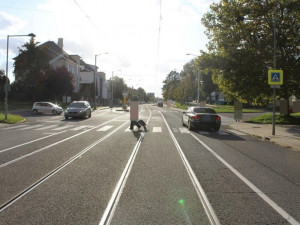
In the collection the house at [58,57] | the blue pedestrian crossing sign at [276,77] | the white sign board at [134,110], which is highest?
the house at [58,57]

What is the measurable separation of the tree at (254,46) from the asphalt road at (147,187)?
1355 centimetres

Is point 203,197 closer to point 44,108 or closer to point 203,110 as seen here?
point 203,110

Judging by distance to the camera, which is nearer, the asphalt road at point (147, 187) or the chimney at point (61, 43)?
the asphalt road at point (147, 187)

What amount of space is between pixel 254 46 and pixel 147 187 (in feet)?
63.4

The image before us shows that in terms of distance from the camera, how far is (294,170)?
7570 mm

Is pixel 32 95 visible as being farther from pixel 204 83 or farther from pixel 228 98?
pixel 204 83

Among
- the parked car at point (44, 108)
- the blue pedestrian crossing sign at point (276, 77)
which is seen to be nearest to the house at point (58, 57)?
the parked car at point (44, 108)

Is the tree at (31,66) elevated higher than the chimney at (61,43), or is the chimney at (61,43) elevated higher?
the chimney at (61,43)

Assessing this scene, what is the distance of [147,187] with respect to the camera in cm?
570

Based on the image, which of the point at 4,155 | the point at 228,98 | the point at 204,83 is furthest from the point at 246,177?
the point at 204,83

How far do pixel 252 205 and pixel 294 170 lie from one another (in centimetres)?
343

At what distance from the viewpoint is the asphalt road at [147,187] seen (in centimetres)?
426

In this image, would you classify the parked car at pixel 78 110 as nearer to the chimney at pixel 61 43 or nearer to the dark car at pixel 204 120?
the dark car at pixel 204 120

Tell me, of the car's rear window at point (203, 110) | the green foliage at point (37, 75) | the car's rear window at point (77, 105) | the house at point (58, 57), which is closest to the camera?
the car's rear window at point (203, 110)
